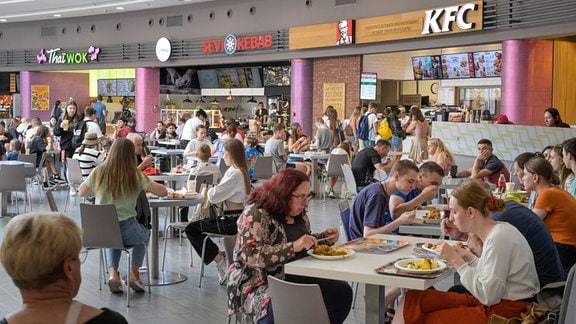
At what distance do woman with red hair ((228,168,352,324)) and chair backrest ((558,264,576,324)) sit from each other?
4.46 feet

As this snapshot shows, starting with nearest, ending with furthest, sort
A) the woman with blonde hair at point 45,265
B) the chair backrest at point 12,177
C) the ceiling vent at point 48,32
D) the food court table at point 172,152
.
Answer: the woman with blonde hair at point 45,265
the chair backrest at point 12,177
the food court table at point 172,152
the ceiling vent at point 48,32

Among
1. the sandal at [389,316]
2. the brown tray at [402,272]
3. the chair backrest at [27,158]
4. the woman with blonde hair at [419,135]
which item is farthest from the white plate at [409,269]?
the chair backrest at [27,158]

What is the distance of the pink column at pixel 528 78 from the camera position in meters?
13.6

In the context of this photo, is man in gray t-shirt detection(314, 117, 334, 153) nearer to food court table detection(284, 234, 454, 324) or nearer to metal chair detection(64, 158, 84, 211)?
metal chair detection(64, 158, 84, 211)

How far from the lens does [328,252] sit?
4.43 metres

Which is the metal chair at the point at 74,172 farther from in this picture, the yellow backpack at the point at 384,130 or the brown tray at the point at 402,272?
the brown tray at the point at 402,272

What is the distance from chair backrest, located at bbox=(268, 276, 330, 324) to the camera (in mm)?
3814

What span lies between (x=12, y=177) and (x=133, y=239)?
483cm

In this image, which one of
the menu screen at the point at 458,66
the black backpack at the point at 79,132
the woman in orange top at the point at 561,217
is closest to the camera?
the woman in orange top at the point at 561,217

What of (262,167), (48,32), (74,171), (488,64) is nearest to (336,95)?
(488,64)

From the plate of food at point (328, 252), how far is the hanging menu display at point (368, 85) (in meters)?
13.7

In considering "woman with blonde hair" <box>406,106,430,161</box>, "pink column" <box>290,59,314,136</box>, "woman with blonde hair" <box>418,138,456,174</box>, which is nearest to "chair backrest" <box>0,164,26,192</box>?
"woman with blonde hair" <box>418,138,456,174</box>

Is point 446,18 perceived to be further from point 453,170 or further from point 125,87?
point 125,87

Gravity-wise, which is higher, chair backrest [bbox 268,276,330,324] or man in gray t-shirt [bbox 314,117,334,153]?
man in gray t-shirt [bbox 314,117,334,153]
